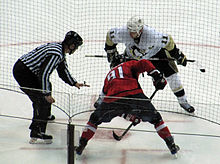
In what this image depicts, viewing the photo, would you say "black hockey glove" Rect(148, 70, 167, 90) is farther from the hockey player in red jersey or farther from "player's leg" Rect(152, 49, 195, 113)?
"player's leg" Rect(152, 49, 195, 113)

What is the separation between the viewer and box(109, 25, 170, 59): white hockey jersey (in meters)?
3.41

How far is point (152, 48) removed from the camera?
3.47 m

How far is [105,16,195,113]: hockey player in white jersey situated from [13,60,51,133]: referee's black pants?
84 cm

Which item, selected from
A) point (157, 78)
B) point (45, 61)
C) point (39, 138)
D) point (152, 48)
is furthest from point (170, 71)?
point (39, 138)

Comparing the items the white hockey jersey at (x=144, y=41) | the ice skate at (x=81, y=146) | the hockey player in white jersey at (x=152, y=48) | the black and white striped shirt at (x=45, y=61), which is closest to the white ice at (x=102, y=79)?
the ice skate at (x=81, y=146)

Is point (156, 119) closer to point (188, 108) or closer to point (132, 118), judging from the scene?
point (132, 118)

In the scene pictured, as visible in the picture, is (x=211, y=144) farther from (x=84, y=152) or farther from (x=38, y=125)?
(x=38, y=125)

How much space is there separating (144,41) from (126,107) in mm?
1162

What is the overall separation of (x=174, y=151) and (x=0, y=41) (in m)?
3.28

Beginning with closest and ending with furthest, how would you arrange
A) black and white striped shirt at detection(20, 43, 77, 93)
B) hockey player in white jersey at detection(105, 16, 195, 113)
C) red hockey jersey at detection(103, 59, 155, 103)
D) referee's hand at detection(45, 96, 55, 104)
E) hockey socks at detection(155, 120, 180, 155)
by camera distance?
hockey socks at detection(155, 120, 180, 155)
referee's hand at detection(45, 96, 55, 104)
red hockey jersey at detection(103, 59, 155, 103)
black and white striped shirt at detection(20, 43, 77, 93)
hockey player in white jersey at detection(105, 16, 195, 113)

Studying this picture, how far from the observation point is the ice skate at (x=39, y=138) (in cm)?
243

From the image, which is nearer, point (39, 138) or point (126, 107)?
point (126, 107)

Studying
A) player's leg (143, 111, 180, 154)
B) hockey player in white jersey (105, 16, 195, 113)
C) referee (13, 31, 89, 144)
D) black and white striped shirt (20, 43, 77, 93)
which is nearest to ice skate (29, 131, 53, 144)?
referee (13, 31, 89, 144)

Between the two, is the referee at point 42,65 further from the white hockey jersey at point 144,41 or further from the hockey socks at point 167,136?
the hockey socks at point 167,136
